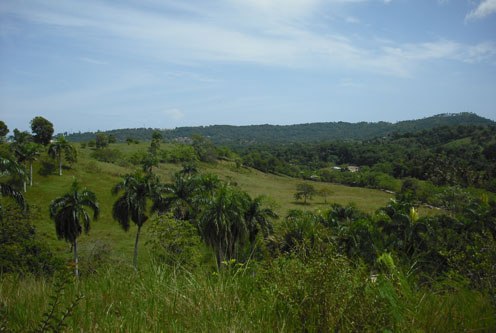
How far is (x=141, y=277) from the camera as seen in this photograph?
441 cm

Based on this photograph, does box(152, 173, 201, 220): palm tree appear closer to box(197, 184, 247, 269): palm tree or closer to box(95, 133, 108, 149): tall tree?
box(197, 184, 247, 269): palm tree

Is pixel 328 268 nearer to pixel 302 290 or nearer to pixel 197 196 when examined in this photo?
pixel 302 290

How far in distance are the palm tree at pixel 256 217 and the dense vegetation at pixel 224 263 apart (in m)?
0.12

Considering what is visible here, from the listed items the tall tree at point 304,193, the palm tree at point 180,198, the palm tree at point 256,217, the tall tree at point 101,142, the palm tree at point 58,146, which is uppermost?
the tall tree at point 101,142

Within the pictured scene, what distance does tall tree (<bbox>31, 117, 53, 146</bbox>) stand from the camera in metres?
70.2

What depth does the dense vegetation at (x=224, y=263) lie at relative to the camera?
3.28 metres

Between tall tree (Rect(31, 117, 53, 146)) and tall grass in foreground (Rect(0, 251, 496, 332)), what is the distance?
80486mm

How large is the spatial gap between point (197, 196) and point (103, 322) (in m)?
26.5


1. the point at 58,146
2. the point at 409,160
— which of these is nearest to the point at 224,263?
the point at 58,146

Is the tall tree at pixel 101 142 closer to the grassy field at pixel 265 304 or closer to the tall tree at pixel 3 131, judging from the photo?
the tall tree at pixel 3 131

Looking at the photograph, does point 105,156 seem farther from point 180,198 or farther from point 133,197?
point 133,197

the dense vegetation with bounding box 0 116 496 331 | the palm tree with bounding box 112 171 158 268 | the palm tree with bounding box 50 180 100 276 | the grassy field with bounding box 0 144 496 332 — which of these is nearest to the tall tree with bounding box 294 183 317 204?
the dense vegetation with bounding box 0 116 496 331

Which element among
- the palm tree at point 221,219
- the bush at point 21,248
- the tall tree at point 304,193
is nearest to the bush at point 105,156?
the tall tree at point 304,193

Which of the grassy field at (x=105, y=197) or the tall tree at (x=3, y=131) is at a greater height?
the tall tree at (x=3, y=131)
